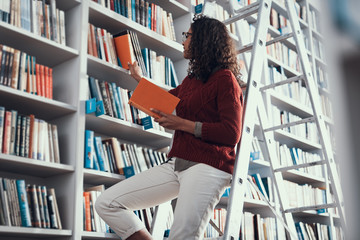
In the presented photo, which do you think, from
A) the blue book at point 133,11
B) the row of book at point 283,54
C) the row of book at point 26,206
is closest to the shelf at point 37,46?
the blue book at point 133,11

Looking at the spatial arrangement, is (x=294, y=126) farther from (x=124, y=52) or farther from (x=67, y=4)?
(x=67, y=4)

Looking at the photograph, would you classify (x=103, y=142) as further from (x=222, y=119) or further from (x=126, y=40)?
(x=222, y=119)

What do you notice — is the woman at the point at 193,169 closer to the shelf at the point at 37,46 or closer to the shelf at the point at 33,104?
the shelf at the point at 33,104

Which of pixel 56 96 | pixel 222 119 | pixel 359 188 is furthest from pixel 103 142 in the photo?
pixel 359 188

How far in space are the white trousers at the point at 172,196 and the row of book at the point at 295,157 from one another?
2144 millimetres

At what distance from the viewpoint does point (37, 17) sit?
2002 millimetres

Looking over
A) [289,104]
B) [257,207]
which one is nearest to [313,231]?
[257,207]

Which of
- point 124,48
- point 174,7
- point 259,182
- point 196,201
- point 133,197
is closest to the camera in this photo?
point 196,201

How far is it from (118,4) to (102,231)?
1.31m

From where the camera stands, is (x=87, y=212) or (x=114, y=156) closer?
(x=87, y=212)

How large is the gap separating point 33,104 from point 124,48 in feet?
2.09

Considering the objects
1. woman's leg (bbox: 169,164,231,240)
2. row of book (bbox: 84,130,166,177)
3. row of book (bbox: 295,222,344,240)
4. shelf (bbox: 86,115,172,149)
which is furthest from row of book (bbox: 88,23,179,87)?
row of book (bbox: 295,222,344,240)

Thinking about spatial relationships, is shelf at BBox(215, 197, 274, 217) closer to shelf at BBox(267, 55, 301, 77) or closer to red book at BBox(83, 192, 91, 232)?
red book at BBox(83, 192, 91, 232)

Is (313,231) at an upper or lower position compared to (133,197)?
lower
